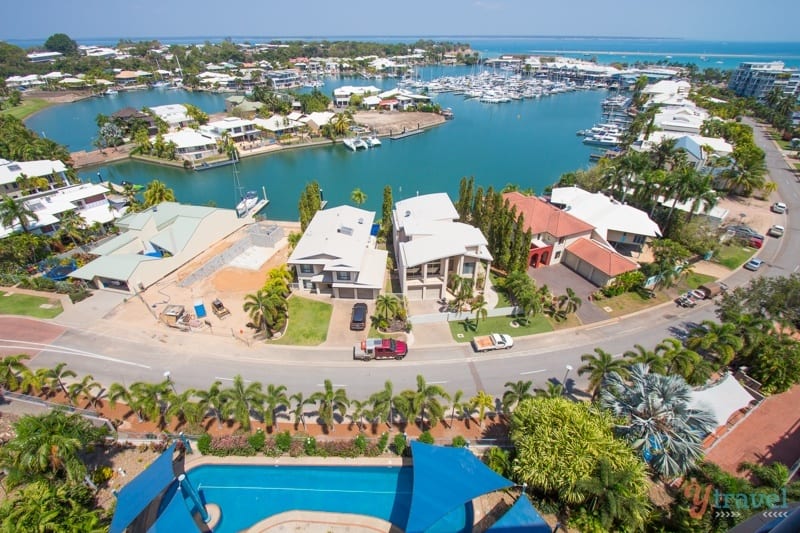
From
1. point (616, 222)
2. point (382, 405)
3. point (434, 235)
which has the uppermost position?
point (434, 235)

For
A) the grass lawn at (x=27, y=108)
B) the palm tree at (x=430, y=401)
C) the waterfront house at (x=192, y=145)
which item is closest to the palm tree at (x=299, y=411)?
the palm tree at (x=430, y=401)

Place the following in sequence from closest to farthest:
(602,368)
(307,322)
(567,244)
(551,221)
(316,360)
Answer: (602,368) → (316,360) → (307,322) → (567,244) → (551,221)

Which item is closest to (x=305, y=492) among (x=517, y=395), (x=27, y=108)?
(x=517, y=395)

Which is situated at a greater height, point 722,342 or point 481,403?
point 722,342

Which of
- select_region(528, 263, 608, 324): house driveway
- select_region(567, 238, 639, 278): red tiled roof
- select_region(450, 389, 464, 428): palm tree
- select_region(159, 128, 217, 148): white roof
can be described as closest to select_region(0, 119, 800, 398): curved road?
select_region(528, 263, 608, 324): house driveway

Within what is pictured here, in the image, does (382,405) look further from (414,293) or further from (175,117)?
(175,117)

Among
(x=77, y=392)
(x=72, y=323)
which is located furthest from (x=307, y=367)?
(x=72, y=323)

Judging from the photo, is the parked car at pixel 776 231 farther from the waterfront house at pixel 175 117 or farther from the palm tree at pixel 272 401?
the waterfront house at pixel 175 117

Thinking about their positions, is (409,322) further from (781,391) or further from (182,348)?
(781,391)
